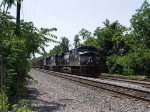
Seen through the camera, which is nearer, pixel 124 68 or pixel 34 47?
pixel 34 47

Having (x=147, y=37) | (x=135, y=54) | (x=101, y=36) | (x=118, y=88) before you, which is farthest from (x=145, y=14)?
(x=118, y=88)

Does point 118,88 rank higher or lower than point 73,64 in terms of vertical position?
lower

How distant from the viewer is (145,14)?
31016 millimetres

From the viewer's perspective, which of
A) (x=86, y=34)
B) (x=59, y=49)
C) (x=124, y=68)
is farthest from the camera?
(x=59, y=49)

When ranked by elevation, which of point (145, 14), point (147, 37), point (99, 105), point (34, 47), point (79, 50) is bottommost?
point (99, 105)

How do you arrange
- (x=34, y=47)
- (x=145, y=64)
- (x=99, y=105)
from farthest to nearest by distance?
(x=145, y=64) < (x=99, y=105) < (x=34, y=47)

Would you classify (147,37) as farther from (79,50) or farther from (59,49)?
(59,49)

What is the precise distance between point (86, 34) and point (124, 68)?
40.3 meters

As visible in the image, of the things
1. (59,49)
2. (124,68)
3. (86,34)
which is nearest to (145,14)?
(124,68)

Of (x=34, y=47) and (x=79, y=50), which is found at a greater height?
(x=79, y=50)

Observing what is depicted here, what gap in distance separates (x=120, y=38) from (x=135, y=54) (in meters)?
7.56

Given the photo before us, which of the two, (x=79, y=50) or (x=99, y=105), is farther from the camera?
(x=79, y=50)

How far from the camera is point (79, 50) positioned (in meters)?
25.3

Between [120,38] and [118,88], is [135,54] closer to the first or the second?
[120,38]
